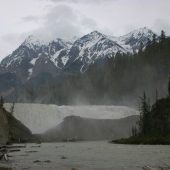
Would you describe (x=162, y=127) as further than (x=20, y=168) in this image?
Yes

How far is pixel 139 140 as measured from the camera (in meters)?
145

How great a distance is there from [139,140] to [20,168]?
8453 cm

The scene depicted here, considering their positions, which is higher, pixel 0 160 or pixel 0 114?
pixel 0 114

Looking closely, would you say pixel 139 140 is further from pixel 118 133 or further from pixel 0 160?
pixel 0 160

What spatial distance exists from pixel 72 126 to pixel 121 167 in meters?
134

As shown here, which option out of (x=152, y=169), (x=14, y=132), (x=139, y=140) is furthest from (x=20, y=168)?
(x=14, y=132)

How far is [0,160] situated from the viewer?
76750 millimetres

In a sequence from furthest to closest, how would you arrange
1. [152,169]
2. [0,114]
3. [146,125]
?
[146,125] < [0,114] < [152,169]

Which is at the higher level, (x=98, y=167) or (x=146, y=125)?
(x=146, y=125)

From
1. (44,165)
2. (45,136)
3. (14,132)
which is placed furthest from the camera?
(45,136)

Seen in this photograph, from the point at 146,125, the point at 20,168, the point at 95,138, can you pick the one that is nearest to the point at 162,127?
the point at 146,125

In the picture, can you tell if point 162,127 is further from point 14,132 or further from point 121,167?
point 121,167

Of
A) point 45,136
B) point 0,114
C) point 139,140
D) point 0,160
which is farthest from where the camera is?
point 45,136

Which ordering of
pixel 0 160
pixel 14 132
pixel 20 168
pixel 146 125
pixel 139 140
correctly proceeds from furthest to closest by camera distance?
pixel 14 132 < pixel 146 125 < pixel 139 140 < pixel 0 160 < pixel 20 168
